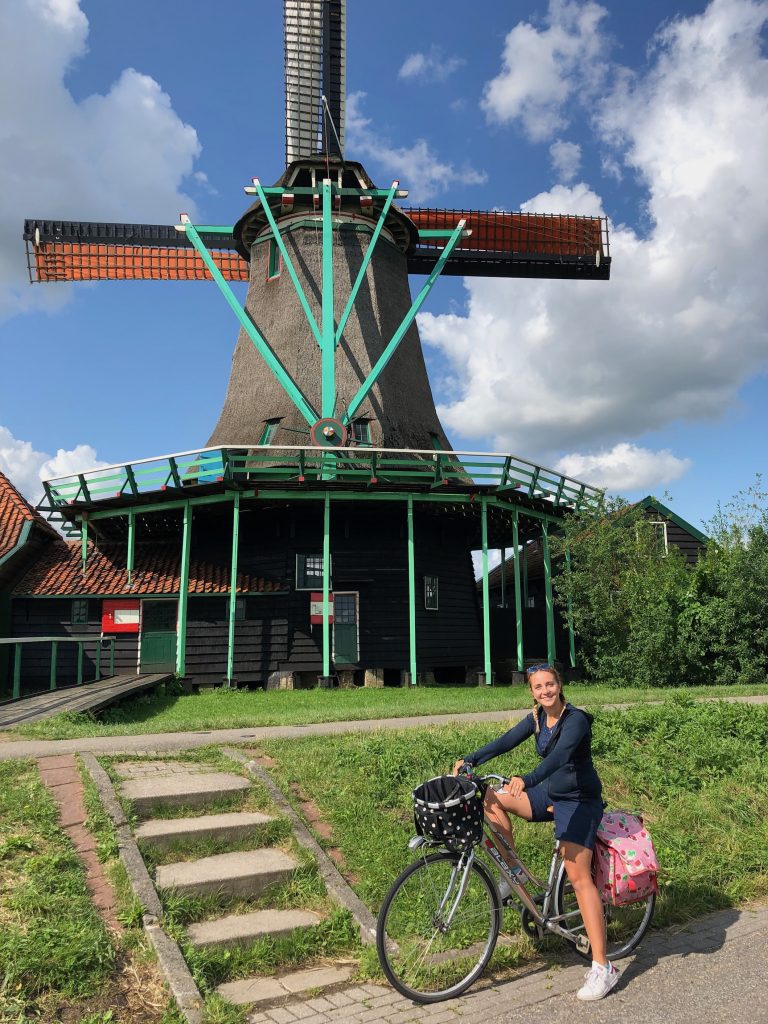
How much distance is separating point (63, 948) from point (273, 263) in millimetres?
24466

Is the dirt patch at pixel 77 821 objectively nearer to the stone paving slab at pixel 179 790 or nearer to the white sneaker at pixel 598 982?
the stone paving slab at pixel 179 790

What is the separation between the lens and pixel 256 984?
180 inches

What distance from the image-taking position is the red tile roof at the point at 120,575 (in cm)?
2061

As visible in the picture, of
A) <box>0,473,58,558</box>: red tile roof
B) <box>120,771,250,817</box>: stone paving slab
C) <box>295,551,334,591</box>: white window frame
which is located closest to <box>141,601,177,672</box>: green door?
<box>295,551,334,591</box>: white window frame

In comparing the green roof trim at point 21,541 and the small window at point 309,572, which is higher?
the green roof trim at point 21,541

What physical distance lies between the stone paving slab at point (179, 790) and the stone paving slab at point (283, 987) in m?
2.08

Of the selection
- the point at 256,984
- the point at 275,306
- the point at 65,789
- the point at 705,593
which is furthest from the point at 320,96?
the point at 256,984

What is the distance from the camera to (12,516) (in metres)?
21.9

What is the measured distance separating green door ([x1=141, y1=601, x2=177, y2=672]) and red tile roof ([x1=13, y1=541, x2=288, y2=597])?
647mm

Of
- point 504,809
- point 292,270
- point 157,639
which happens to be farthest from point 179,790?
point 292,270

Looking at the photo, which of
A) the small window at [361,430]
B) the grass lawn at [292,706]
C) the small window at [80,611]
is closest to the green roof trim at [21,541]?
the small window at [80,611]

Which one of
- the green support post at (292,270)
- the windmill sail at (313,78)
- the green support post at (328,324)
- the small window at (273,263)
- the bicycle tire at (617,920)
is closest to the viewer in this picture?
the bicycle tire at (617,920)

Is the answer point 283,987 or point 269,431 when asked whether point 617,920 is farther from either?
point 269,431

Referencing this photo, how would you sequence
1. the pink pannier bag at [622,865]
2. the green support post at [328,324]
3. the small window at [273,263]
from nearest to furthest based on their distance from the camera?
the pink pannier bag at [622,865], the green support post at [328,324], the small window at [273,263]
